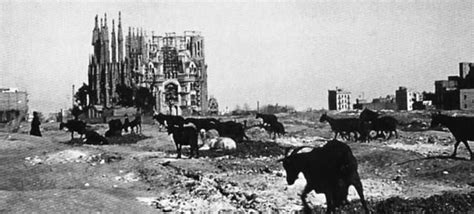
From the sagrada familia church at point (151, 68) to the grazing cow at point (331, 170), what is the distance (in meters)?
46.4

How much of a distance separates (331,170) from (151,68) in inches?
2362

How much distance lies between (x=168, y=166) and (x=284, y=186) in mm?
→ 4973

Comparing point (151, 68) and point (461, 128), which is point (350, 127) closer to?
point (461, 128)

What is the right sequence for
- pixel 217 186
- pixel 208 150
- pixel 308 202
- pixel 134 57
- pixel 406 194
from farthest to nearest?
pixel 134 57, pixel 208 150, pixel 217 186, pixel 406 194, pixel 308 202

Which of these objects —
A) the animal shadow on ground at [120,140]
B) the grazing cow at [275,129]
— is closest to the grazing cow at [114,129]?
the animal shadow on ground at [120,140]

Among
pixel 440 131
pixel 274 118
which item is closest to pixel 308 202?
pixel 440 131

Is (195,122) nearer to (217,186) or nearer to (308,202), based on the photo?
(217,186)

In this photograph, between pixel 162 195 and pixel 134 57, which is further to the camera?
pixel 134 57

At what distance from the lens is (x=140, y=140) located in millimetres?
23344

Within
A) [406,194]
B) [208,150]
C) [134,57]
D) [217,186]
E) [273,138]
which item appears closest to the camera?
[406,194]

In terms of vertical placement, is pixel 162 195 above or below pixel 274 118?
below

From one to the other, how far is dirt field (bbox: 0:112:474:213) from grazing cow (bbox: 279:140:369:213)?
1.00ft

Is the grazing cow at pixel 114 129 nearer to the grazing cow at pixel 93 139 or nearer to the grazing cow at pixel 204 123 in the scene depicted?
the grazing cow at pixel 93 139

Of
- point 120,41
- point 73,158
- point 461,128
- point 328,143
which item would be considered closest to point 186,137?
point 73,158
